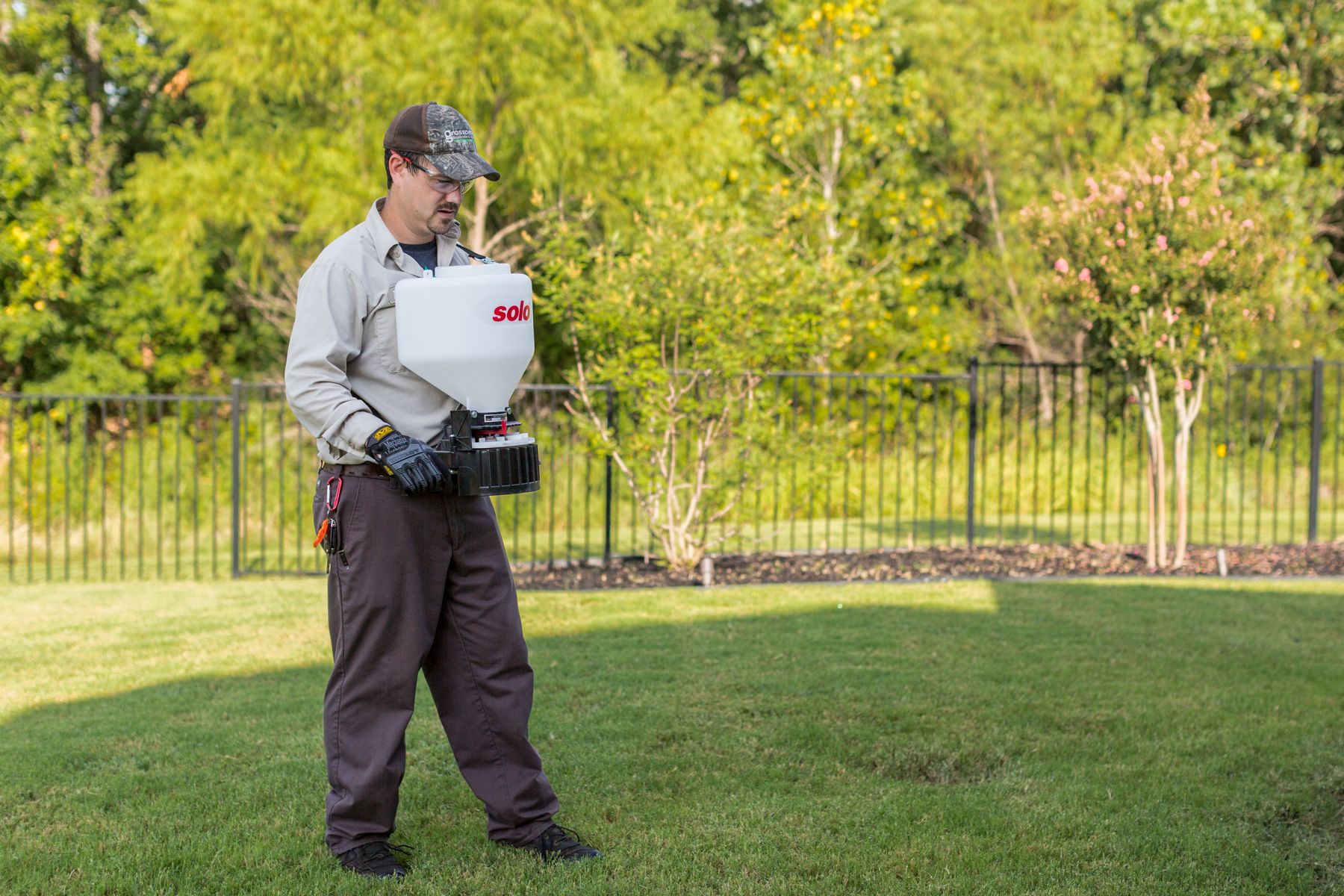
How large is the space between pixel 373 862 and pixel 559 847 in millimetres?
494

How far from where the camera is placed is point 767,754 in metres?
4.37

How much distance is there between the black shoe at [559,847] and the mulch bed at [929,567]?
477 centimetres

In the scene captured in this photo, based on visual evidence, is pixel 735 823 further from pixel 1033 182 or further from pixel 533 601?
pixel 1033 182

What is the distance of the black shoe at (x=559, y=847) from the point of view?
133 inches

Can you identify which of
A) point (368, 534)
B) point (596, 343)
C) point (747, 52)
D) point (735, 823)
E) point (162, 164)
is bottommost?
point (735, 823)

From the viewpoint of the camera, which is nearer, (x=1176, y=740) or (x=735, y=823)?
(x=735, y=823)

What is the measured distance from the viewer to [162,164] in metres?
16.1

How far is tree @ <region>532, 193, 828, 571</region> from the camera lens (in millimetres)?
8227

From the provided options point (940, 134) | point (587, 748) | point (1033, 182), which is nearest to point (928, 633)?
point (587, 748)

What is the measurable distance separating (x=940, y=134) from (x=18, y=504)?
13.5 meters

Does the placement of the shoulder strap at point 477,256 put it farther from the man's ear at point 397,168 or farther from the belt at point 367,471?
the belt at point 367,471

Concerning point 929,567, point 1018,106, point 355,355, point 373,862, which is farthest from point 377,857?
point 1018,106

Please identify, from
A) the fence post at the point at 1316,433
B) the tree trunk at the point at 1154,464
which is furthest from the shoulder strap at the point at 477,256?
the fence post at the point at 1316,433

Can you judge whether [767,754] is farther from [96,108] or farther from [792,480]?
[96,108]
